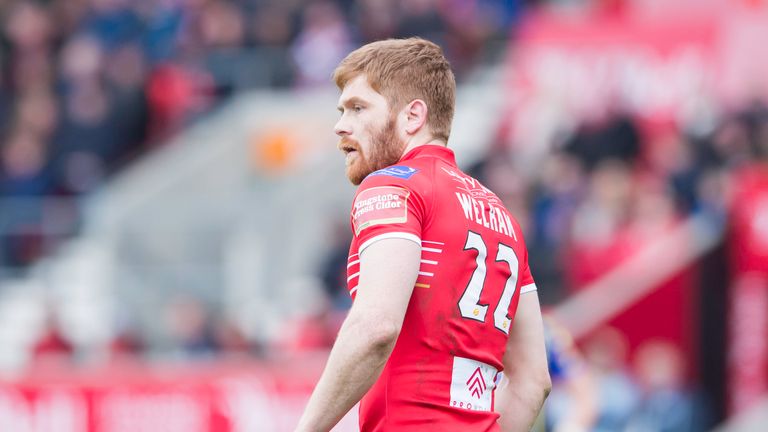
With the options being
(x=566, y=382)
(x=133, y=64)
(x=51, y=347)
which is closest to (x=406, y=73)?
(x=566, y=382)

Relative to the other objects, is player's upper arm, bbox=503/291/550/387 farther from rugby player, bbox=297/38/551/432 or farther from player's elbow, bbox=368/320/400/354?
player's elbow, bbox=368/320/400/354

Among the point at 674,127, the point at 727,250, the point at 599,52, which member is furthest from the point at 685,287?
the point at 599,52

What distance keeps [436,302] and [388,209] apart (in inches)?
12.1

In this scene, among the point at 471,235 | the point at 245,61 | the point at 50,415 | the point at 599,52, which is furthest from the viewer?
the point at 245,61

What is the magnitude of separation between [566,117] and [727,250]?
3294 mm

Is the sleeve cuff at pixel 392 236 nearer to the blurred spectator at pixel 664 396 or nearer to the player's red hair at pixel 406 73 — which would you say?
the player's red hair at pixel 406 73

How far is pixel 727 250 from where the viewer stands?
12164mm

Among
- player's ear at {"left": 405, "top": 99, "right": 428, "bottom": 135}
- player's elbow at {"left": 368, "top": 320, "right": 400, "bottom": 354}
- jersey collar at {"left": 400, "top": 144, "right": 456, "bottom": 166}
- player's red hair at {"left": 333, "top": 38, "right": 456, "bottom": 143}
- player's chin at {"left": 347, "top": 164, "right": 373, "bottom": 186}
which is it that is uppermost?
player's red hair at {"left": 333, "top": 38, "right": 456, "bottom": 143}

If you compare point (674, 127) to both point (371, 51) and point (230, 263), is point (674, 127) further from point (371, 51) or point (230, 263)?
point (371, 51)

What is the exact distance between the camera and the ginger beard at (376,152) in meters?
4.23

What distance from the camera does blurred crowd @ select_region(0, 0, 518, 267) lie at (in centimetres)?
1669

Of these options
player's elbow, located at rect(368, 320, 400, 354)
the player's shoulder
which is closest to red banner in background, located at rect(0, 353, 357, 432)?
the player's shoulder

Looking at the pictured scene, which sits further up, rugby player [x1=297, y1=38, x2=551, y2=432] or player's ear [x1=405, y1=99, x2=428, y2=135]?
player's ear [x1=405, y1=99, x2=428, y2=135]

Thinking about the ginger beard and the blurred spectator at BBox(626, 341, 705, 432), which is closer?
the ginger beard
